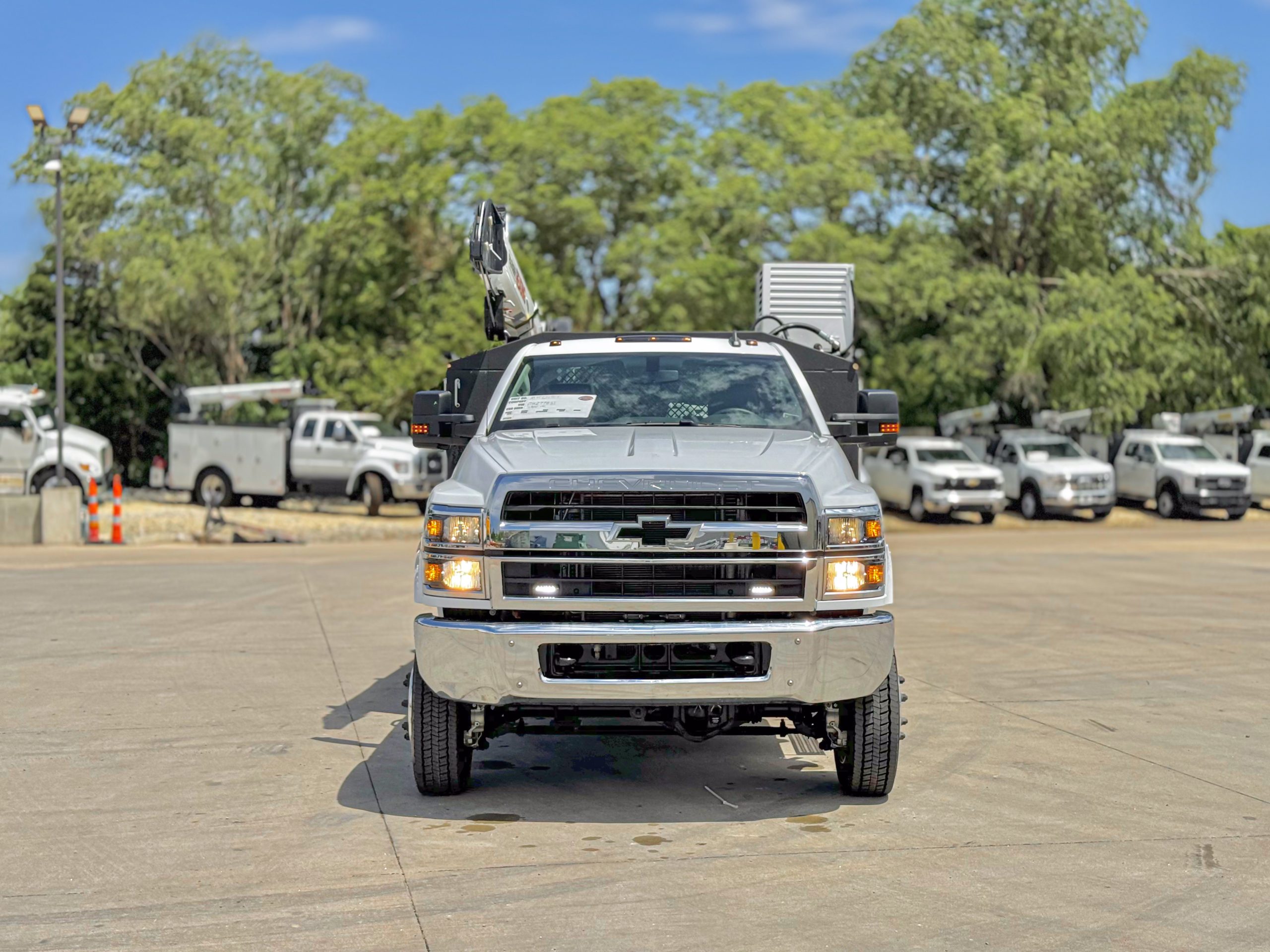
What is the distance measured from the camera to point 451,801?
6.80 m

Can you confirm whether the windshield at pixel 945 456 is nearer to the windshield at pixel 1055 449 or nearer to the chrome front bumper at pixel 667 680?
the windshield at pixel 1055 449

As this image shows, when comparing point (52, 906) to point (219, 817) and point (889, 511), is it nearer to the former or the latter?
point (219, 817)

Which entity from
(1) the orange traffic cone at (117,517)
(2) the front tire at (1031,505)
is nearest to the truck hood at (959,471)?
(2) the front tire at (1031,505)

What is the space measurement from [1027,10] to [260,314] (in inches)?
844

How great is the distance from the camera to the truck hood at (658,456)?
21.1 ft

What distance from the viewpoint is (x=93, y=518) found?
25422 mm

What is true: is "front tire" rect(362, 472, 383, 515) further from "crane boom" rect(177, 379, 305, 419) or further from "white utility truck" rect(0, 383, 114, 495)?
"white utility truck" rect(0, 383, 114, 495)

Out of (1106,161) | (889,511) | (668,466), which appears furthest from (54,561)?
(1106,161)

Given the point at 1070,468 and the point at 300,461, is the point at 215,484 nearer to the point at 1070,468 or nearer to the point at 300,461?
the point at 300,461

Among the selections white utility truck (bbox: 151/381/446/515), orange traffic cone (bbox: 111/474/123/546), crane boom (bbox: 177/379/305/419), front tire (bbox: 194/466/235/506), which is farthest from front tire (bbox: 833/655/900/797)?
crane boom (bbox: 177/379/305/419)

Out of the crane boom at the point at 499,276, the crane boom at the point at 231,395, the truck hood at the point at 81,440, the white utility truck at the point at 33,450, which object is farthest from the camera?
the crane boom at the point at 231,395

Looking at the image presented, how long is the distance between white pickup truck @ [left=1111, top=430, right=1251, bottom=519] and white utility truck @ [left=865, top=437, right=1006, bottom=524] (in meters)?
3.53

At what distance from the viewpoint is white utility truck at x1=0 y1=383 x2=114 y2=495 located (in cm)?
2983

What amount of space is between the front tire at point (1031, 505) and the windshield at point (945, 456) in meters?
1.41
